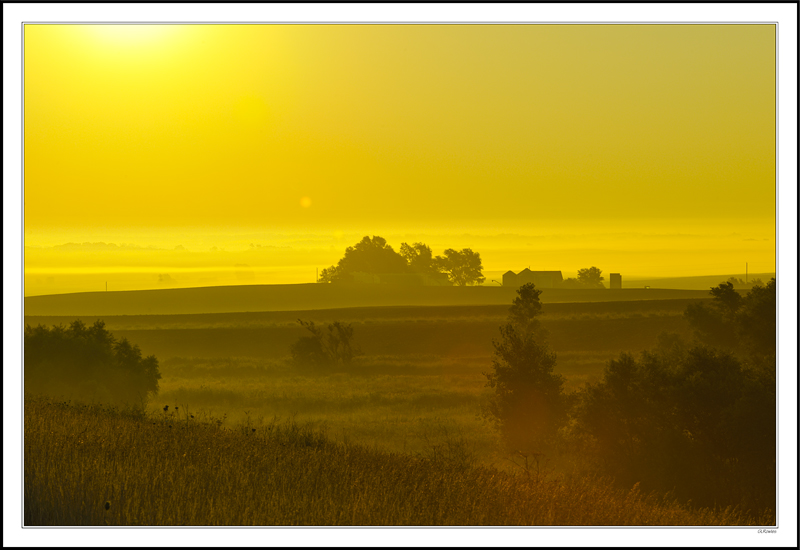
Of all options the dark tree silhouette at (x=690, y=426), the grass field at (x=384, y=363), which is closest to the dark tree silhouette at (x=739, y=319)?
the dark tree silhouette at (x=690, y=426)

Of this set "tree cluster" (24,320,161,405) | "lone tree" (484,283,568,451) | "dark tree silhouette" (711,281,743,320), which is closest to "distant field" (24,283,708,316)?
"dark tree silhouette" (711,281,743,320)

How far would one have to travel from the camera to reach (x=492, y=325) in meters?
75.2

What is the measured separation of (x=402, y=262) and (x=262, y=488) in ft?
395

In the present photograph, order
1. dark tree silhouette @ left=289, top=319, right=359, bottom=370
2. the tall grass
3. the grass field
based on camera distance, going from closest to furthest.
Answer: the tall grass, the grass field, dark tree silhouette @ left=289, top=319, right=359, bottom=370

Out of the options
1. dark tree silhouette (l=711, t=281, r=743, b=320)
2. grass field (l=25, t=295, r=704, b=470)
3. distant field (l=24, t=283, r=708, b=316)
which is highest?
dark tree silhouette (l=711, t=281, r=743, b=320)

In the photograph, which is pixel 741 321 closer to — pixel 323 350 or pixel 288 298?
pixel 323 350

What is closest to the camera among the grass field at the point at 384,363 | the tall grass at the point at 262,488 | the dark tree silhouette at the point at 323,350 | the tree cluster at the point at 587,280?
the tall grass at the point at 262,488

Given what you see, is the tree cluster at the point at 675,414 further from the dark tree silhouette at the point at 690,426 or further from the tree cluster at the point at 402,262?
the tree cluster at the point at 402,262

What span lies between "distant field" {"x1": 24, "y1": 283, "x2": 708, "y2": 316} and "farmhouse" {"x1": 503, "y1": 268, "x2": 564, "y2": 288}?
9286 mm

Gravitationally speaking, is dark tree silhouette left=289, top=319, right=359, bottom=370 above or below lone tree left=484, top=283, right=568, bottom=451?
below

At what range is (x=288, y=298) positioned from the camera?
4154 inches

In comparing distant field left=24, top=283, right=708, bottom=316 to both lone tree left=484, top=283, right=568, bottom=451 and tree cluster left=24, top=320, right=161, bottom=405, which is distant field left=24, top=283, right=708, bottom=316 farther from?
lone tree left=484, top=283, right=568, bottom=451

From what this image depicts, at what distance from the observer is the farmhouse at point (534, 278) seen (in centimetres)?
11925

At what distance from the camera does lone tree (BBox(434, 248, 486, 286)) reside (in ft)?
394
